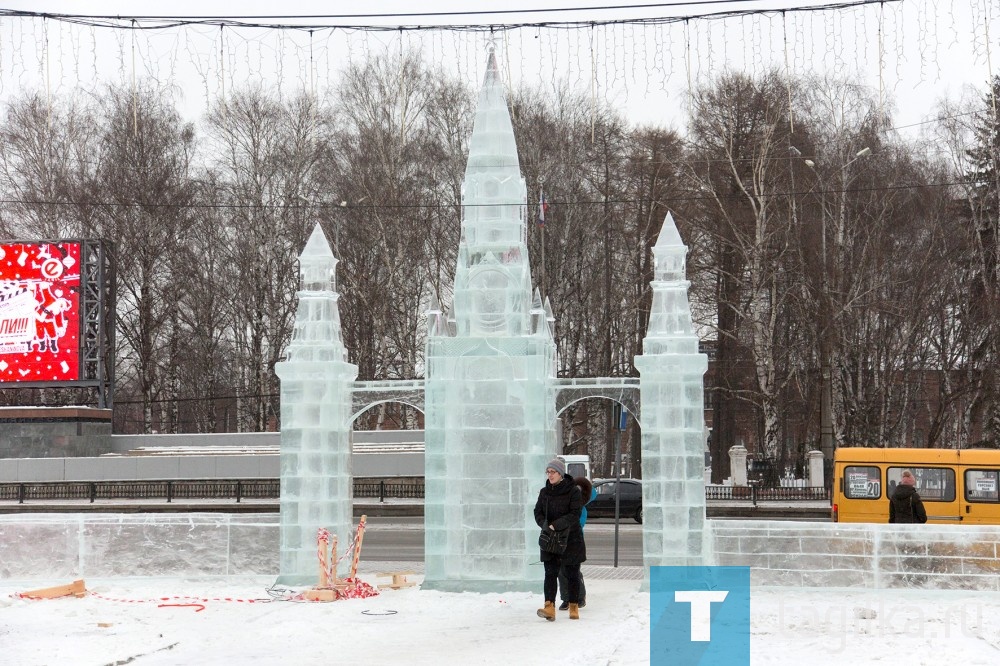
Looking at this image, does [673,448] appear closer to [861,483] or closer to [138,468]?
[861,483]

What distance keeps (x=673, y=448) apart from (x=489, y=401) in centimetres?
231

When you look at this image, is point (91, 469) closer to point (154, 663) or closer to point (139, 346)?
point (139, 346)

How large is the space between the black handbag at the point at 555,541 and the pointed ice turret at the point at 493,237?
3.64 meters

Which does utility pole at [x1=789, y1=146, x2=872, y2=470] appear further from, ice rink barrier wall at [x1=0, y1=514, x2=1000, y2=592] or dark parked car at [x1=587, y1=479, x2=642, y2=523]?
ice rink barrier wall at [x1=0, y1=514, x2=1000, y2=592]

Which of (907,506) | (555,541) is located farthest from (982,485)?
(555,541)

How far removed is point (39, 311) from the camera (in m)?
38.8

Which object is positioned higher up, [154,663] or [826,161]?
[826,161]

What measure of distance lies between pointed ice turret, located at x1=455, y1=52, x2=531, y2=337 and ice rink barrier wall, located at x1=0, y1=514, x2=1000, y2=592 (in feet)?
11.9

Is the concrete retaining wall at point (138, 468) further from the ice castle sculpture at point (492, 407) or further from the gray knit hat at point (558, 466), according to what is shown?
the gray knit hat at point (558, 466)

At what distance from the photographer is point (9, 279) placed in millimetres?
38469

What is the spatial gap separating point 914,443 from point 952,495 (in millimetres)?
31749

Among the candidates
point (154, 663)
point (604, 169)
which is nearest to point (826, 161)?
point (604, 169)

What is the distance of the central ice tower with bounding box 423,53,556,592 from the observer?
15.3 m

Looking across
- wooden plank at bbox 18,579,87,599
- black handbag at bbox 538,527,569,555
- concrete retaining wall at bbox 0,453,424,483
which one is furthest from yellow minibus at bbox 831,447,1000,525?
concrete retaining wall at bbox 0,453,424,483
